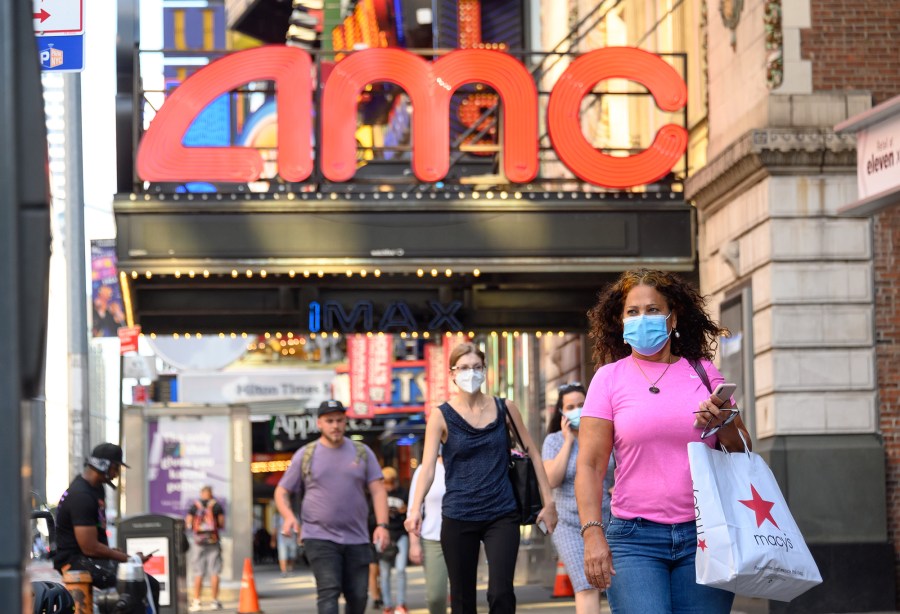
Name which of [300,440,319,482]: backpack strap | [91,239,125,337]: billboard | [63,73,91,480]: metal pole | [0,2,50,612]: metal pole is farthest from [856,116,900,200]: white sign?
[91,239,125,337]: billboard

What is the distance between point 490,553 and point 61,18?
4.17 metres

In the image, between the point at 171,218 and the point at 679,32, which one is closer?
the point at 171,218

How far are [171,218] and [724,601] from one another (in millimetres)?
13030

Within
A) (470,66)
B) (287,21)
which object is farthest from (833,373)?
(287,21)

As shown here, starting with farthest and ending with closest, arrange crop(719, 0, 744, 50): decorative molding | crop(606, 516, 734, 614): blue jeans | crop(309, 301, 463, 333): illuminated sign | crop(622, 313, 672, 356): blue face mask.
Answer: crop(309, 301, 463, 333): illuminated sign
crop(719, 0, 744, 50): decorative molding
crop(622, 313, 672, 356): blue face mask
crop(606, 516, 734, 614): blue jeans

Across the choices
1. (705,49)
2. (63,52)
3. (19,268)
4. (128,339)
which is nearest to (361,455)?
(63,52)

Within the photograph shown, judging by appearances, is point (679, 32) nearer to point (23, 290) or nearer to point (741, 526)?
point (741, 526)

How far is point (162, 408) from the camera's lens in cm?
2989

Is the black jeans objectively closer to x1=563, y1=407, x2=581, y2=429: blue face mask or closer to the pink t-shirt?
x1=563, y1=407, x2=581, y2=429: blue face mask

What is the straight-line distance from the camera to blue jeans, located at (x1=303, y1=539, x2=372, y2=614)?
10.8m

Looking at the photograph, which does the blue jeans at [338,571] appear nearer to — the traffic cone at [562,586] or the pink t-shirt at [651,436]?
the pink t-shirt at [651,436]

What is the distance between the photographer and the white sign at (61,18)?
991cm

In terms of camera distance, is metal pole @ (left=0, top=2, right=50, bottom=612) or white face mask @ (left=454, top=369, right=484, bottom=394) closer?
metal pole @ (left=0, top=2, right=50, bottom=612)

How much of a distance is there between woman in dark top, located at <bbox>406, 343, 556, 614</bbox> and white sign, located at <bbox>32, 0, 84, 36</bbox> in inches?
121
